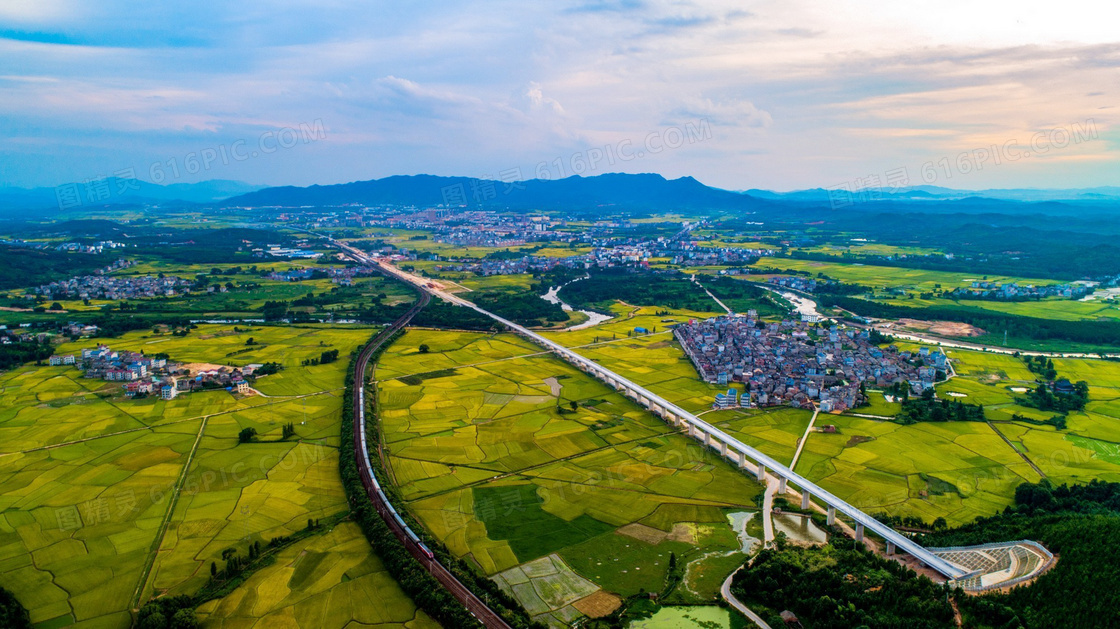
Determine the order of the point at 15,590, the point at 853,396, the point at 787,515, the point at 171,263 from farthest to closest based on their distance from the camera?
1. the point at 171,263
2. the point at 853,396
3. the point at 787,515
4. the point at 15,590

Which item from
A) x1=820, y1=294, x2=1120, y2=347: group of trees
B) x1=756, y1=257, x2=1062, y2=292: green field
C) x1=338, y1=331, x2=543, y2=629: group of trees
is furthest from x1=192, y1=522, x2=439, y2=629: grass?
x1=756, y1=257, x2=1062, y2=292: green field

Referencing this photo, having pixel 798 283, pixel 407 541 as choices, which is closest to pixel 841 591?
pixel 407 541

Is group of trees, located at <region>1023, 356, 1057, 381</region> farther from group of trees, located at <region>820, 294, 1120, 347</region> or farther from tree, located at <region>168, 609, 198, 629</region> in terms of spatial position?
tree, located at <region>168, 609, 198, 629</region>

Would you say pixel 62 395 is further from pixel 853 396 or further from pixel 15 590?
pixel 853 396

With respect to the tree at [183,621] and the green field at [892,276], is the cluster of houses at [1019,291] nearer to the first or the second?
the green field at [892,276]

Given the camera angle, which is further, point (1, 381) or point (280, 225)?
point (280, 225)

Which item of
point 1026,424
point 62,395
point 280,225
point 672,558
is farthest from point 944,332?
point 280,225
